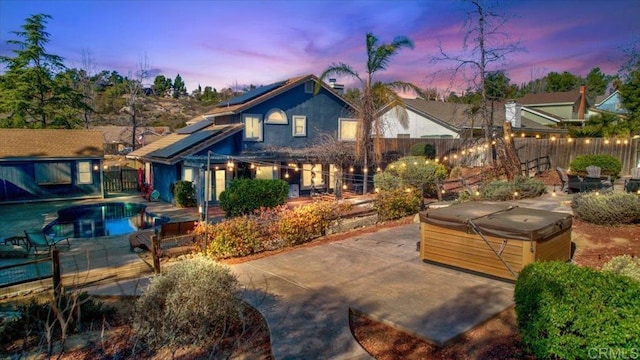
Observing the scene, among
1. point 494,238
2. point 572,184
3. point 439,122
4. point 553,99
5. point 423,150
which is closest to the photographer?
point 494,238

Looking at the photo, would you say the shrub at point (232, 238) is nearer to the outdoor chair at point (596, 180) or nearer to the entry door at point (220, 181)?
the entry door at point (220, 181)

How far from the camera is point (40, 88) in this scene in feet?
93.4

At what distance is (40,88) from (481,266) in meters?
31.9

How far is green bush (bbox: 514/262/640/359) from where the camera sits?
3812 mm

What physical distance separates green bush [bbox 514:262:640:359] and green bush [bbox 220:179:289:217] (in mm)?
11698

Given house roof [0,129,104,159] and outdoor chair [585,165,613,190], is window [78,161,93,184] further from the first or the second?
outdoor chair [585,165,613,190]

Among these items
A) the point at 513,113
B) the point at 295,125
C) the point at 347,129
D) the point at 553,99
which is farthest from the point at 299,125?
the point at 553,99

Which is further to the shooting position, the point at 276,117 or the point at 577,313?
the point at 276,117

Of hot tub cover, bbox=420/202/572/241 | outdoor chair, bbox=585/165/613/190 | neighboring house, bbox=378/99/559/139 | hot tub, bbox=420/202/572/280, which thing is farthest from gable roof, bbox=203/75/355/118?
hot tub, bbox=420/202/572/280

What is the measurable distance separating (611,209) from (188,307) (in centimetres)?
1019

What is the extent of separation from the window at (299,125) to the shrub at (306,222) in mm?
10388

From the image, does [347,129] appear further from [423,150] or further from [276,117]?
[423,150]

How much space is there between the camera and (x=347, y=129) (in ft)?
79.2

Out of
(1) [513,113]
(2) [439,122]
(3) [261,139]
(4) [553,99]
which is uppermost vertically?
(4) [553,99]
